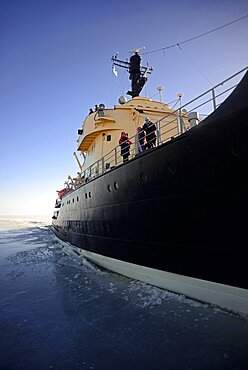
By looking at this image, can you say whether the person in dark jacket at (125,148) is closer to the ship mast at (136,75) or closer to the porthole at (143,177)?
the porthole at (143,177)

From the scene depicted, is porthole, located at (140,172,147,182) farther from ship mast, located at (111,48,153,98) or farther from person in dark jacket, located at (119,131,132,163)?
ship mast, located at (111,48,153,98)

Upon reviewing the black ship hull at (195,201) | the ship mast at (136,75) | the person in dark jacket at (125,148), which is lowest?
the black ship hull at (195,201)

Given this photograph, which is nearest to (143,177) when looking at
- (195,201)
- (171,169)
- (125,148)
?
(171,169)

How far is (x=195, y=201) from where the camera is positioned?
12.0 feet

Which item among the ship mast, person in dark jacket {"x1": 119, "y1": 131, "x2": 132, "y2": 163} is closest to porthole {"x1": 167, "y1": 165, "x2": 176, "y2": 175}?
person in dark jacket {"x1": 119, "y1": 131, "x2": 132, "y2": 163}

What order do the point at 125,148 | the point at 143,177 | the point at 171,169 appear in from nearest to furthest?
the point at 171,169 < the point at 143,177 < the point at 125,148

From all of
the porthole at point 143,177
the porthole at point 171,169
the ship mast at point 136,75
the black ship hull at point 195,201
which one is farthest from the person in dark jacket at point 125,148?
the ship mast at point 136,75

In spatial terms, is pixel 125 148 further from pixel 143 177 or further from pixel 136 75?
pixel 136 75

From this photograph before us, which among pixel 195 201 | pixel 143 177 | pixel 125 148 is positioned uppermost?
pixel 125 148

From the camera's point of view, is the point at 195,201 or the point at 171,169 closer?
the point at 195,201

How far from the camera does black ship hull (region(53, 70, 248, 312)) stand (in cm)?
318

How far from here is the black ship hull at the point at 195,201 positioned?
125 inches

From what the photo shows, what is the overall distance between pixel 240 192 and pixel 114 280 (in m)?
4.30

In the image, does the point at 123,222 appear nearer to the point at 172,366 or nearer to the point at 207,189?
the point at 207,189
